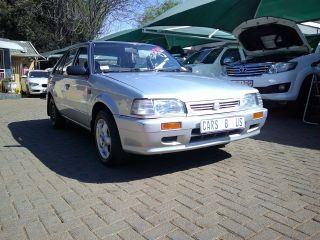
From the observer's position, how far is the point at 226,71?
27.2ft

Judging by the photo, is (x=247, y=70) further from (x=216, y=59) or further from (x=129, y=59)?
(x=216, y=59)

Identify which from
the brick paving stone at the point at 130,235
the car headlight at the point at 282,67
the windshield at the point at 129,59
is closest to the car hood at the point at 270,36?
the car headlight at the point at 282,67

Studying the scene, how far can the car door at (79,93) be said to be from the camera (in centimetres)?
490

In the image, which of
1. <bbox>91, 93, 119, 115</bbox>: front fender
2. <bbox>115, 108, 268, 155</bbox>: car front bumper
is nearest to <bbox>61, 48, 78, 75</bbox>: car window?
<bbox>91, 93, 119, 115</bbox>: front fender

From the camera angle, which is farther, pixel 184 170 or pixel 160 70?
pixel 160 70

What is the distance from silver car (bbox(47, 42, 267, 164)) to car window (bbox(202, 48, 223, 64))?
643 centimetres

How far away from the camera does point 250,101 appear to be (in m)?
4.36

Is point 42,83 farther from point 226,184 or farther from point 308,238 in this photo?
point 308,238

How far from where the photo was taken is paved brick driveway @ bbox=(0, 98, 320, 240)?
275cm

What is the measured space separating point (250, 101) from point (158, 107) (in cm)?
132

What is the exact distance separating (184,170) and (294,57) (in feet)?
15.5

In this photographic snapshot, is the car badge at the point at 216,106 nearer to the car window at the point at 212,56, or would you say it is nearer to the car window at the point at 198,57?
the car window at the point at 212,56

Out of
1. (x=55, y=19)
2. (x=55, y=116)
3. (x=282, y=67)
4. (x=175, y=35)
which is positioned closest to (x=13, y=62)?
(x=55, y=19)

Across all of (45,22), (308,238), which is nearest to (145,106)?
(308,238)
